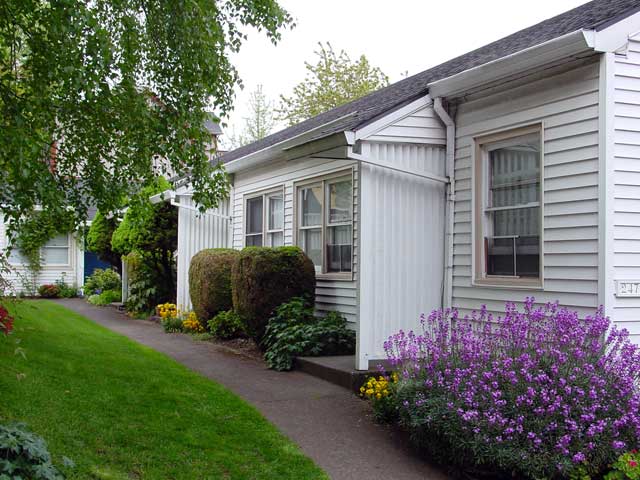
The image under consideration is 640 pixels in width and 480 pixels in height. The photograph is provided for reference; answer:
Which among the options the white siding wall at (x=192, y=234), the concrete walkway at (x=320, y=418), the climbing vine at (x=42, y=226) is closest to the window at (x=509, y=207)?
the concrete walkway at (x=320, y=418)

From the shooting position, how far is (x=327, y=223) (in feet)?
36.9

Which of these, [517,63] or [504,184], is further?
[504,184]

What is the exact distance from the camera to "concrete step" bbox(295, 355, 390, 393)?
8.07 meters

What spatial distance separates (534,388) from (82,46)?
4.97 metres

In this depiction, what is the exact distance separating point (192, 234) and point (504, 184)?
30.7 ft

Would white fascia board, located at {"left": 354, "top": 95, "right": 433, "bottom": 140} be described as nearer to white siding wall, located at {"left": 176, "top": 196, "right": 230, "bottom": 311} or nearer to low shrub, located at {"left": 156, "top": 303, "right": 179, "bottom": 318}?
white siding wall, located at {"left": 176, "top": 196, "right": 230, "bottom": 311}

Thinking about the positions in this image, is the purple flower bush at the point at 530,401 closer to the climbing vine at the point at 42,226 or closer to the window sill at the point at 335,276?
the climbing vine at the point at 42,226

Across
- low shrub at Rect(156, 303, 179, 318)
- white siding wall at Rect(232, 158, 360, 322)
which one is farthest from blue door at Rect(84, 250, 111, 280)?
white siding wall at Rect(232, 158, 360, 322)

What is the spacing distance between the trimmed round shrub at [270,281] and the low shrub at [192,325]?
11.3 feet

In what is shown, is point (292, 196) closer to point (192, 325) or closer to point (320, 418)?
point (192, 325)

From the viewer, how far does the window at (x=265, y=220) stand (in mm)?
13188

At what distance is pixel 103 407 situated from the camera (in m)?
6.66

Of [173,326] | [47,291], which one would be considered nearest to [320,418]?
[173,326]

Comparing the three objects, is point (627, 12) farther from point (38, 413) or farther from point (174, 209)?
point (174, 209)
